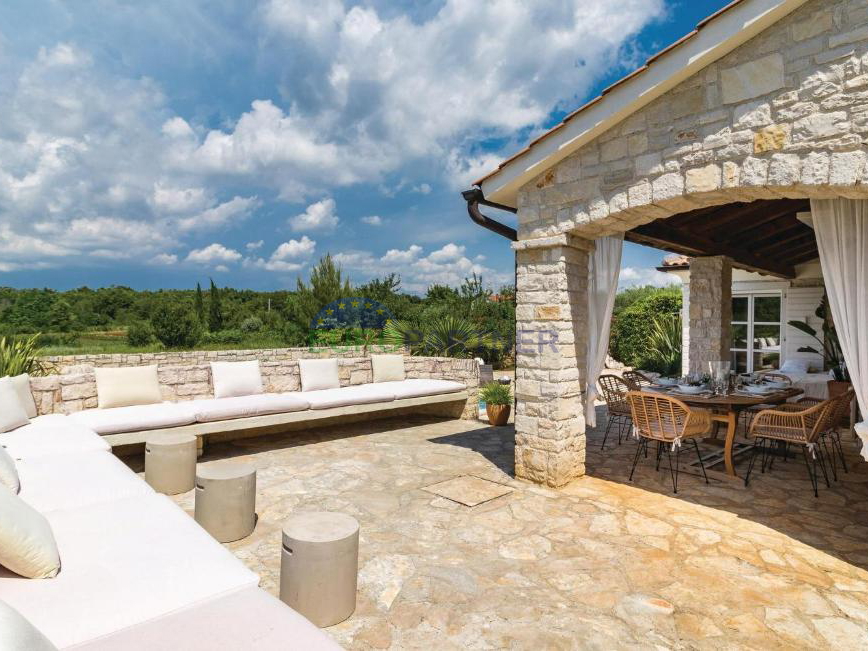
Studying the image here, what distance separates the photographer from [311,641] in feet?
4.92

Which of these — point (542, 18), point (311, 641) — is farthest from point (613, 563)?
point (542, 18)

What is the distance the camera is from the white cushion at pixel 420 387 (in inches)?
267

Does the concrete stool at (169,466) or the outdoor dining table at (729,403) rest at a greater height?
the outdoor dining table at (729,403)

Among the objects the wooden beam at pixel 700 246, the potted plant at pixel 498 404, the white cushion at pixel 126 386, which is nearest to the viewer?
the white cushion at pixel 126 386

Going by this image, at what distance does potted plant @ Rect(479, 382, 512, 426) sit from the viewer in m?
7.00

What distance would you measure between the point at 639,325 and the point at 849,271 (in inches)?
434

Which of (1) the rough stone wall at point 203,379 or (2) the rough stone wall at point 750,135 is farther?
(1) the rough stone wall at point 203,379

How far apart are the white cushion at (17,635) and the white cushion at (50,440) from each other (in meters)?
3.21

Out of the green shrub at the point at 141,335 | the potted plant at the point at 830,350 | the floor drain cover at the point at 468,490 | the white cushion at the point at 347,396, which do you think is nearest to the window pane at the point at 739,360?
the potted plant at the point at 830,350

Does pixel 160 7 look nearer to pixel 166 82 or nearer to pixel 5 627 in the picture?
pixel 166 82

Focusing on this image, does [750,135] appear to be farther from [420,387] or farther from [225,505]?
[420,387]

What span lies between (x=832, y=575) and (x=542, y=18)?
6115mm

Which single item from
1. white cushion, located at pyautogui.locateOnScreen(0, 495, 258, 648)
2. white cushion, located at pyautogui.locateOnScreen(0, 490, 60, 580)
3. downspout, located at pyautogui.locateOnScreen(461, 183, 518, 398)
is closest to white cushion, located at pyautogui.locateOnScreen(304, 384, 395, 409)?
downspout, located at pyautogui.locateOnScreen(461, 183, 518, 398)

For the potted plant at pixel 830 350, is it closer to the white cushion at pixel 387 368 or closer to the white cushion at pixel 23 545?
the white cushion at pixel 387 368
